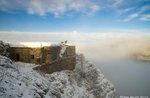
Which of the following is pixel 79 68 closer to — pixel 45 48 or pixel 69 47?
pixel 69 47

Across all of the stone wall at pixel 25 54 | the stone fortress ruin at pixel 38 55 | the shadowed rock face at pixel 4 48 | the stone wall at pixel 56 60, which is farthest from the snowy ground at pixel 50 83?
the shadowed rock face at pixel 4 48

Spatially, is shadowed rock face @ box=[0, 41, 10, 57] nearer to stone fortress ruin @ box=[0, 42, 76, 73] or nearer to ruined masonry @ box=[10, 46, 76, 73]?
stone fortress ruin @ box=[0, 42, 76, 73]

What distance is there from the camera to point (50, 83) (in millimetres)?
27234

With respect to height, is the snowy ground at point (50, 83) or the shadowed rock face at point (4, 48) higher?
the shadowed rock face at point (4, 48)

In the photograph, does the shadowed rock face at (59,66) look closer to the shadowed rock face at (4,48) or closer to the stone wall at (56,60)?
the stone wall at (56,60)

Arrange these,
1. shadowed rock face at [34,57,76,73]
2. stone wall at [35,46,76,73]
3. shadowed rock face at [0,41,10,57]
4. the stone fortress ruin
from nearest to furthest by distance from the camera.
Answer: shadowed rock face at [34,57,76,73]
stone wall at [35,46,76,73]
shadowed rock face at [0,41,10,57]
the stone fortress ruin

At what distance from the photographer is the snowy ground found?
65.9 feet

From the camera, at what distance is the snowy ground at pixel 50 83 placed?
65.9 feet

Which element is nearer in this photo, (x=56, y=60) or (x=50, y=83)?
(x=50, y=83)

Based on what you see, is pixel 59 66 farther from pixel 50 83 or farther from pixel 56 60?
pixel 50 83

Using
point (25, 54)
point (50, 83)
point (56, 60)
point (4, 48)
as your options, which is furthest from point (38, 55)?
point (50, 83)

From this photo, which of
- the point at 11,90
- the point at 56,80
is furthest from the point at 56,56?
the point at 11,90

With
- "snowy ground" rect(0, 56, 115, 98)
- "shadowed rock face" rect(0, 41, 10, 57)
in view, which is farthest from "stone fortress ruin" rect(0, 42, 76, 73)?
"snowy ground" rect(0, 56, 115, 98)

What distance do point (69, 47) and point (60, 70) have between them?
777 cm
